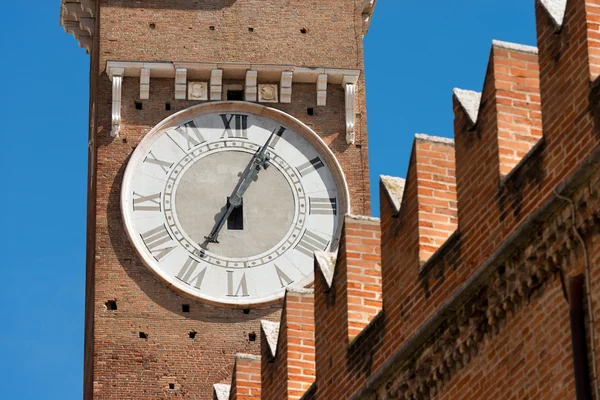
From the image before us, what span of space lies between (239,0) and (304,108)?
87.9 inches

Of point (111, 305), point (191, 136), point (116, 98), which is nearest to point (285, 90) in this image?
point (191, 136)

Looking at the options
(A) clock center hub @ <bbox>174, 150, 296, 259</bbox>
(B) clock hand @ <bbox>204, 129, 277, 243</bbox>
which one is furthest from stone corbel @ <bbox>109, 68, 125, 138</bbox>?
(B) clock hand @ <bbox>204, 129, 277, 243</bbox>

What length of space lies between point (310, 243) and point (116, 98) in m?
3.70

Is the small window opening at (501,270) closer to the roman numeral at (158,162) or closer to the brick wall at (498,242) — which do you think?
the brick wall at (498,242)

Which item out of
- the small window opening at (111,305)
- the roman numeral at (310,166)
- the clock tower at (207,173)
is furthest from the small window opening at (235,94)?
the small window opening at (111,305)

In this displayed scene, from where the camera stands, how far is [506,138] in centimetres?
1556

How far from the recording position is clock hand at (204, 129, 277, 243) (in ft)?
99.0

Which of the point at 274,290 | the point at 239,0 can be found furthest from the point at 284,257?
the point at 239,0

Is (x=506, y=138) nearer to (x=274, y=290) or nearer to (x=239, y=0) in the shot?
(x=274, y=290)

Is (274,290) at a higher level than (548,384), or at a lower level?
higher

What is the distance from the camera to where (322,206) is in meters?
30.8

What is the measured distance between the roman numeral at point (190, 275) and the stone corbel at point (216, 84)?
9.06 feet

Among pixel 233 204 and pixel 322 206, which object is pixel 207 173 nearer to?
pixel 233 204

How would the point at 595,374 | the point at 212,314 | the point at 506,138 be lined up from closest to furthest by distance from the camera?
1. the point at 595,374
2. the point at 506,138
3. the point at 212,314
